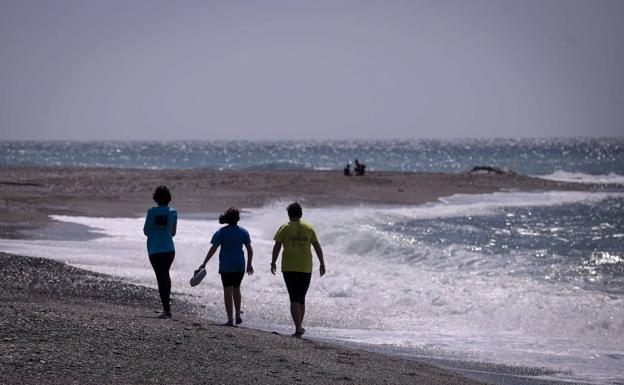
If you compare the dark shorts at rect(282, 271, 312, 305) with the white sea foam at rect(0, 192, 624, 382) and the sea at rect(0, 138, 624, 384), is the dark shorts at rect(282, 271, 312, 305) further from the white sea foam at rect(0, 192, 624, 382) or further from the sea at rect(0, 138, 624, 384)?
the white sea foam at rect(0, 192, 624, 382)

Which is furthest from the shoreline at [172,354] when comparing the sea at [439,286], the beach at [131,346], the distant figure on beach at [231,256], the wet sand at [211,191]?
the wet sand at [211,191]

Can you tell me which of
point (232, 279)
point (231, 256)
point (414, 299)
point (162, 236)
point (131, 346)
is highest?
point (162, 236)

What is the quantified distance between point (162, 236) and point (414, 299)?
5.32m

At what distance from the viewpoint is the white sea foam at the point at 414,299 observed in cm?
1153

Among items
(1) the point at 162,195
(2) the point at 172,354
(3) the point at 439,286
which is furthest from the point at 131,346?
(3) the point at 439,286

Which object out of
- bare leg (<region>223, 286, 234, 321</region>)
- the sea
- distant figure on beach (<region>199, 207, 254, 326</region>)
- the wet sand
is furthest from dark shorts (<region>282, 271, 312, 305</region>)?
the wet sand

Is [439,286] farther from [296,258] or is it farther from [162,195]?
[162,195]

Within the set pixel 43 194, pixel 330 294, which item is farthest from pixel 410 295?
pixel 43 194

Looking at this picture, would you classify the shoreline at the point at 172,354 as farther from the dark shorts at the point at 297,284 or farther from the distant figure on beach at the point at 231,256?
the dark shorts at the point at 297,284

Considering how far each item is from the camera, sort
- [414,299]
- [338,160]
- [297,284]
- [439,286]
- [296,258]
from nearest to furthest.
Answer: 1. [296,258]
2. [297,284]
3. [414,299]
4. [439,286]
5. [338,160]

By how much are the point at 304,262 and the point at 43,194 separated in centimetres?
2460

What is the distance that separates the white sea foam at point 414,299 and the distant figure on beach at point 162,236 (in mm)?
1386

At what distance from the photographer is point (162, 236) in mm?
10570

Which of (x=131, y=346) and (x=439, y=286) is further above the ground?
(x=131, y=346)
